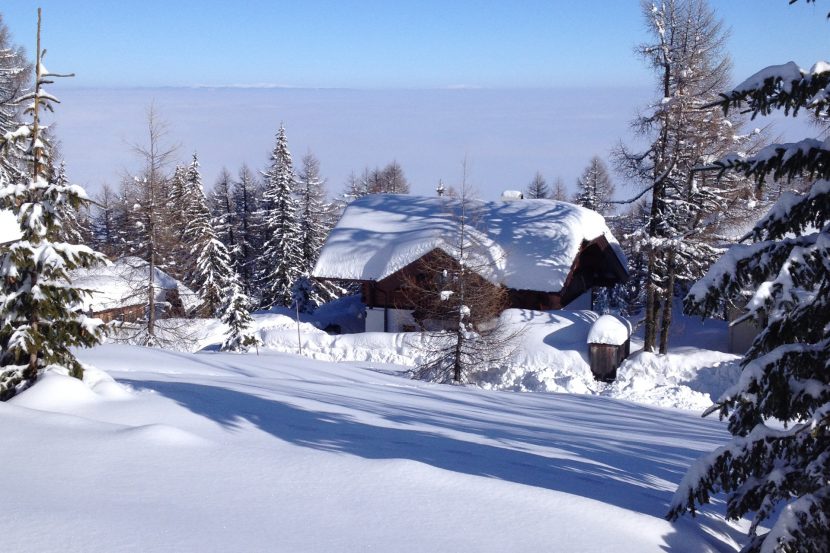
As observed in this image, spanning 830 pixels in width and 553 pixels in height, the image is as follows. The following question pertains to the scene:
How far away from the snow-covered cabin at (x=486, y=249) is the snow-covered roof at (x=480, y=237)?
4cm

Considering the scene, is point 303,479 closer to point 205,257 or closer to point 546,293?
point 546,293

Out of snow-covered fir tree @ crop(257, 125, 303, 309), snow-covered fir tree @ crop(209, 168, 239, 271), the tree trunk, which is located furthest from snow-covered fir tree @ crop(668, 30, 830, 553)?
snow-covered fir tree @ crop(209, 168, 239, 271)

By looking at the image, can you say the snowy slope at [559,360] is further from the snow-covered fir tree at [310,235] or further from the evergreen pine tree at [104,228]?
the evergreen pine tree at [104,228]

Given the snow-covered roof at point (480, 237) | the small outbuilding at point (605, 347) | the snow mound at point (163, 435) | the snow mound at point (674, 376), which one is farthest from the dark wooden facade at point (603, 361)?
the snow mound at point (163, 435)

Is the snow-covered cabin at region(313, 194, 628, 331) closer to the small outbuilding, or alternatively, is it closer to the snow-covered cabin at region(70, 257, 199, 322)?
the small outbuilding

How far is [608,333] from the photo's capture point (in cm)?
2098

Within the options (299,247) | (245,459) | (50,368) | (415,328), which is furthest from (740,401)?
(299,247)

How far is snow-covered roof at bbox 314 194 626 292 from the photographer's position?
2553 cm

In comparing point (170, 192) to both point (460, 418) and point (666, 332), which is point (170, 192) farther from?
point (460, 418)

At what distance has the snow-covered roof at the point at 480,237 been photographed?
25.5 metres

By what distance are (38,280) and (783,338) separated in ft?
25.2

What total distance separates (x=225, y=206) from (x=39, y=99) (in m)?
48.9

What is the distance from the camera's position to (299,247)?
4234cm

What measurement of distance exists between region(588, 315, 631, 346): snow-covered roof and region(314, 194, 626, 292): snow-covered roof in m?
3.76
